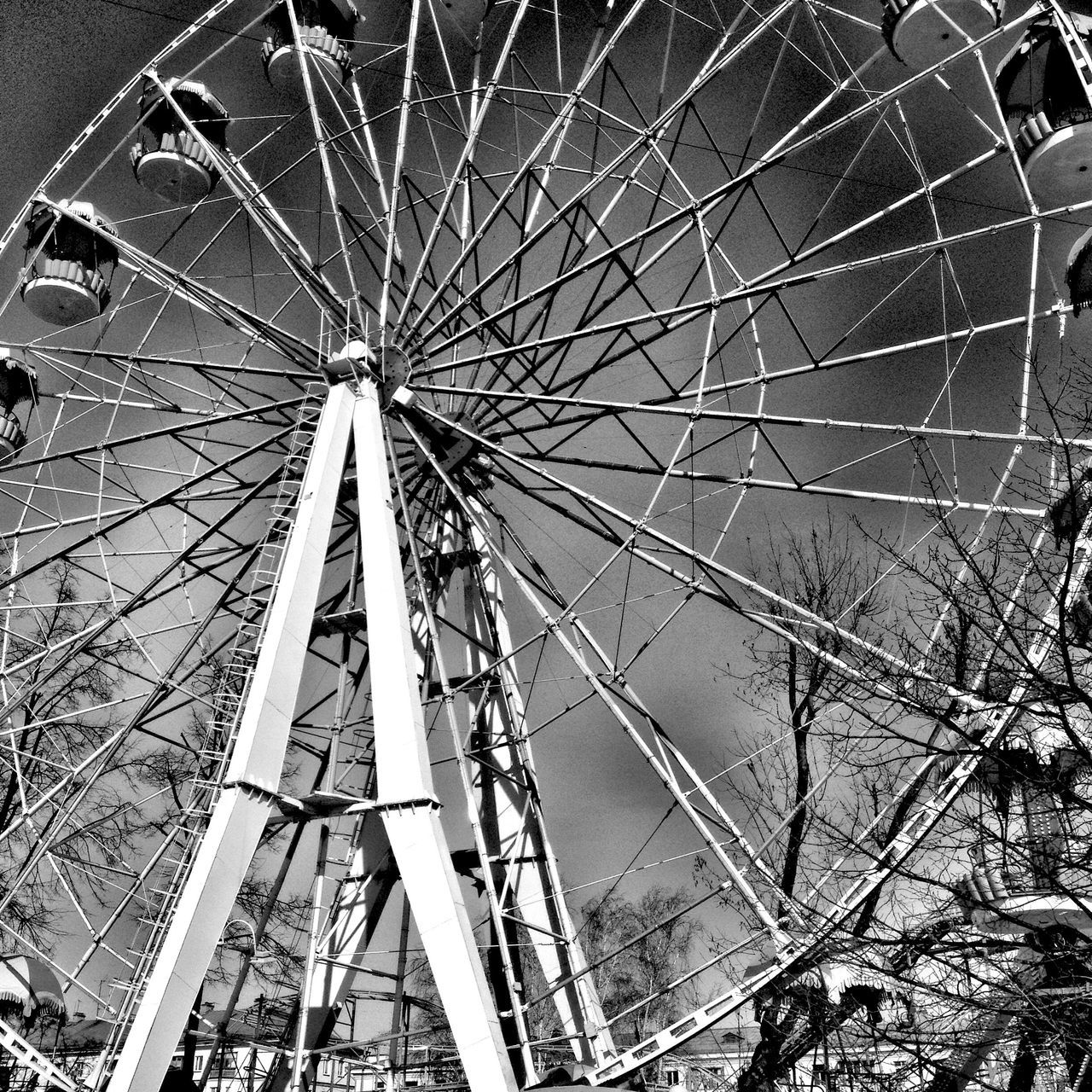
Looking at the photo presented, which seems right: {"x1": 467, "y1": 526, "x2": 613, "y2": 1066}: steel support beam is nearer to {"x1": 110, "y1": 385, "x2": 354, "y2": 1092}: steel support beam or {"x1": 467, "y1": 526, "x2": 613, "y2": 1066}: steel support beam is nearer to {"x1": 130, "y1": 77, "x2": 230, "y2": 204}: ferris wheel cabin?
{"x1": 110, "y1": 385, "x2": 354, "y2": 1092}: steel support beam

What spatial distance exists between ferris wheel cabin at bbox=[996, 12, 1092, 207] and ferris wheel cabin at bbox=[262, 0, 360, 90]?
1043 cm

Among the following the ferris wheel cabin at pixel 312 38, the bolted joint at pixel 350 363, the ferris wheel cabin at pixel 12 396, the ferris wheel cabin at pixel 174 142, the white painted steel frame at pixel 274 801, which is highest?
the ferris wheel cabin at pixel 312 38

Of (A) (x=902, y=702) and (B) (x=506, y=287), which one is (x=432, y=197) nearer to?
(B) (x=506, y=287)

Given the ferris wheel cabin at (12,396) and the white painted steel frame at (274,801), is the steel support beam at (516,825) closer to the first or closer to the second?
the white painted steel frame at (274,801)

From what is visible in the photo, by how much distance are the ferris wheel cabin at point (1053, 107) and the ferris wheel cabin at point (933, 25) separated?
42.1 inches

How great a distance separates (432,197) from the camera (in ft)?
62.1

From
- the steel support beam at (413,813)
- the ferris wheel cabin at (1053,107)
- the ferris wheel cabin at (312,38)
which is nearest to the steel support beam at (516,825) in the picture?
the steel support beam at (413,813)

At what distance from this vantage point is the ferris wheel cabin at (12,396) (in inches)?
753

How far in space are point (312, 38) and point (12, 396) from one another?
7.24 m

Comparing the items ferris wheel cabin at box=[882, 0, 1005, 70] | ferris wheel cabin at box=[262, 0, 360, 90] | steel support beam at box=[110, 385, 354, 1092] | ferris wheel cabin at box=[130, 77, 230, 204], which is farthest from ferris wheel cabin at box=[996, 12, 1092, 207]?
ferris wheel cabin at box=[130, 77, 230, 204]

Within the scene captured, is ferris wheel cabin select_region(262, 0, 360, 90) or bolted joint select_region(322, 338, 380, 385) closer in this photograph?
bolted joint select_region(322, 338, 380, 385)

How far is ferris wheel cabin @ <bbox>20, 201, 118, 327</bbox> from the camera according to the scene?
17969mm

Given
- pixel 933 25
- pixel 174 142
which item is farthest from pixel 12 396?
pixel 933 25

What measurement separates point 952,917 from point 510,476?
30.1 ft
